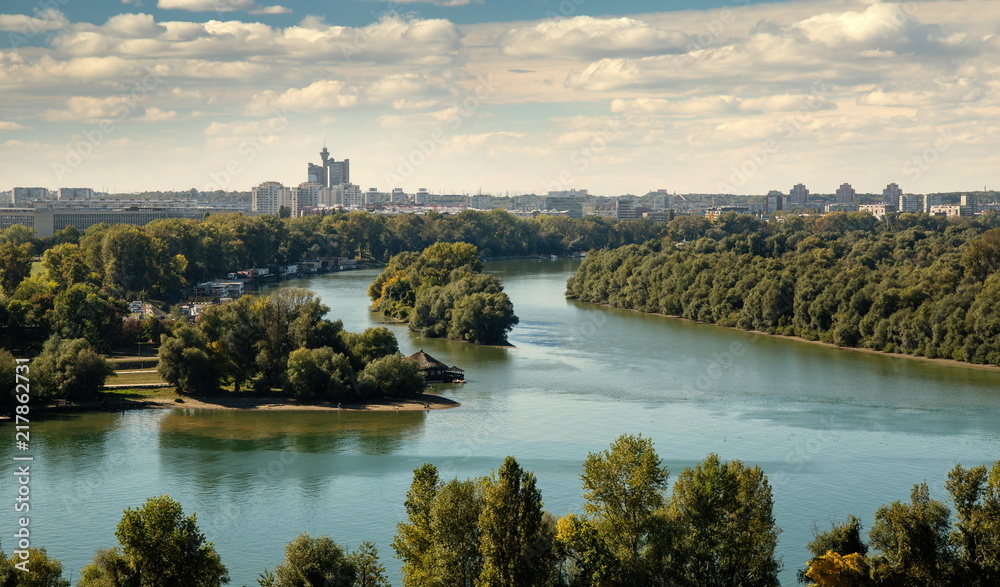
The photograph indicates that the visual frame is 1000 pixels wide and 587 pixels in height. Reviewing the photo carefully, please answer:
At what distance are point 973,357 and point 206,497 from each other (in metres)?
25.5

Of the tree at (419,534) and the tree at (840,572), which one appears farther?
the tree at (419,534)

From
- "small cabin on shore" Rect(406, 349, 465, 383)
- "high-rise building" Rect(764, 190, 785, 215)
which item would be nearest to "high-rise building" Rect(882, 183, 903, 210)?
"high-rise building" Rect(764, 190, 785, 215)

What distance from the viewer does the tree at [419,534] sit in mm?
13547

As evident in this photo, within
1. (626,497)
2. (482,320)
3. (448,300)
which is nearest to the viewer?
(626,497)

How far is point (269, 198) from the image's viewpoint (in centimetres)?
15275

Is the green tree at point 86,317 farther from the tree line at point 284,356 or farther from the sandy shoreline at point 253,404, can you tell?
the sandy shoreline at point 253,404

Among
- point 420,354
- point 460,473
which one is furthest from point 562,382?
point 460,473

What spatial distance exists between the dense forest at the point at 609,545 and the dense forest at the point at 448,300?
24703 millimetres

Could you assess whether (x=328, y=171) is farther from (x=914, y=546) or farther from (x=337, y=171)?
(x=914, y=546)

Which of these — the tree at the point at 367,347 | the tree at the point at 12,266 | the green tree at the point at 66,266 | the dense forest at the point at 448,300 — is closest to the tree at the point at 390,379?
the tree at the point at 367,347

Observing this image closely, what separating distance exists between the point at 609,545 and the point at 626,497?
2.34 feet

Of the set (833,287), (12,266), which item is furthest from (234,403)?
(833,287)

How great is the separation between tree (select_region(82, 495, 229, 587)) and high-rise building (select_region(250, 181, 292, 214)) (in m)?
141

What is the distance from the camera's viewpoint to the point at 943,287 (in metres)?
38.5
